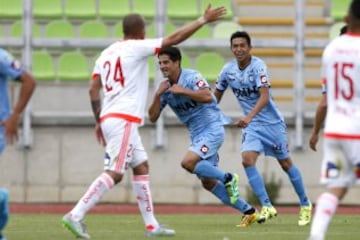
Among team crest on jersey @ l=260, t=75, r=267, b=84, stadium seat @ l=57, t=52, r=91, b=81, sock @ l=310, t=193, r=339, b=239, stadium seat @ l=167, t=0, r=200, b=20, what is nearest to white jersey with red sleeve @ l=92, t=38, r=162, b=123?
sock @ l=310, t=193, r=339, b=239

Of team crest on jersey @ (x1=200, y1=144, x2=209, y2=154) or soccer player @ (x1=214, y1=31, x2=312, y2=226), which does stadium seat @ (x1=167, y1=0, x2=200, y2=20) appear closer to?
soccer player @ (x1=214, y1=31, x2=312, y2=226)

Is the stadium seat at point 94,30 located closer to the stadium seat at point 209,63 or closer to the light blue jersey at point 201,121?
the stadium seat at point 209,63

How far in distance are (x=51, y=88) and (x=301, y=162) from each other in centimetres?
453

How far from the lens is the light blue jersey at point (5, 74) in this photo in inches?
402

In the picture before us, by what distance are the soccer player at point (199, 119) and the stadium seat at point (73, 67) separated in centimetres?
742

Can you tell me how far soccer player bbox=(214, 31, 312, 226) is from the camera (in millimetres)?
14406

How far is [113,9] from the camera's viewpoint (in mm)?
22109

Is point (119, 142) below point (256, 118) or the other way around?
the other way around

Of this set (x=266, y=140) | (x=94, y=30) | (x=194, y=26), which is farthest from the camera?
(x=94, y=30)

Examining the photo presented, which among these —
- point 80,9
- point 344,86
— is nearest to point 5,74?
point 344,86

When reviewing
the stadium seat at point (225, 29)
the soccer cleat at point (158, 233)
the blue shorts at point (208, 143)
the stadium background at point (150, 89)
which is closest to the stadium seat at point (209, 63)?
the stadium background at point (150, 89)

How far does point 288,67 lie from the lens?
71.6ft

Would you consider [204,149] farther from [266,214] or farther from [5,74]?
[5,74]

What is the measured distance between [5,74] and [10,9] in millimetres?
11892
